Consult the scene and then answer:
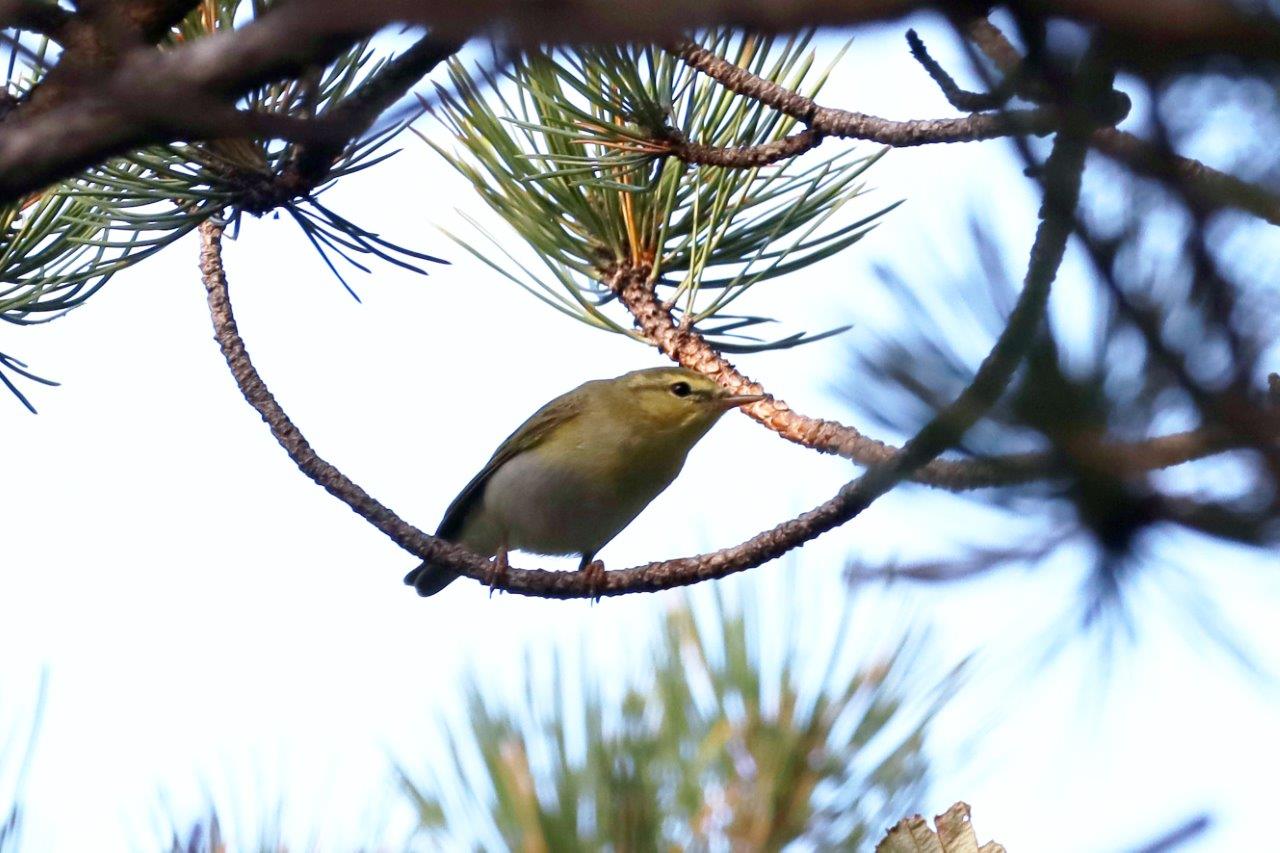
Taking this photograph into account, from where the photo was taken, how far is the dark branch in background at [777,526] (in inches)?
43.5

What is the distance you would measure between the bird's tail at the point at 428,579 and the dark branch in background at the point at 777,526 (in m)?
2.37

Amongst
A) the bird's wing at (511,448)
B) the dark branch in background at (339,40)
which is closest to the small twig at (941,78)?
the dark branch in background at (339,40)

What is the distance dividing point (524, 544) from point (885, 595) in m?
3.11

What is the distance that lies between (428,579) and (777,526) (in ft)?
11.6

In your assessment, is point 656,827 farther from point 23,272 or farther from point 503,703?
point 23,272

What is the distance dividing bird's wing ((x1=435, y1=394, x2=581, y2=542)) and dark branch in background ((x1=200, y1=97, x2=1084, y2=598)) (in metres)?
2.15

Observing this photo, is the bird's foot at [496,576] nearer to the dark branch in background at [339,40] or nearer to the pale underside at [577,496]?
the pale underside at [577,496]

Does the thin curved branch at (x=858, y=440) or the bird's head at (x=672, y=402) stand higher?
the bird's head at (x=672, y=402)

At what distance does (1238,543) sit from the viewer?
3.72 ft

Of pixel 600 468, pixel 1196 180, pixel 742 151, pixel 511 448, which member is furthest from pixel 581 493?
pixel 1196 180

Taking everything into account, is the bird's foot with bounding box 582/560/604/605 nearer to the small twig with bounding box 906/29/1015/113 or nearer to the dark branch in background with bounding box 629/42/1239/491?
the dark branch in background with bounding box 629/42/1239/491

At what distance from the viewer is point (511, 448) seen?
233 inches

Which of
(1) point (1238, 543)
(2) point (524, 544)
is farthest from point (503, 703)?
(2) point (524, 544)

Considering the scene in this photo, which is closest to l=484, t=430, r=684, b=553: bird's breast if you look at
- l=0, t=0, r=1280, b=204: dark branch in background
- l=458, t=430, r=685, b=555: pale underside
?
l=458, t=430, r=685, b=555: pale underside
